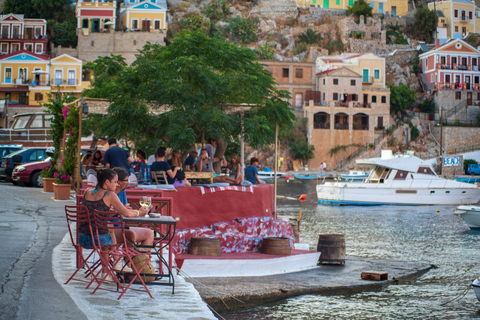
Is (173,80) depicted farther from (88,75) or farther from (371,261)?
(88,75)

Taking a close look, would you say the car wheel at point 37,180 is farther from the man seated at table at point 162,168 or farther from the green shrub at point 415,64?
the green shrub at point 415,64

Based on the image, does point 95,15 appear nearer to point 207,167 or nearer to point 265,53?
point 265,53

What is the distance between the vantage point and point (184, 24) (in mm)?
75938

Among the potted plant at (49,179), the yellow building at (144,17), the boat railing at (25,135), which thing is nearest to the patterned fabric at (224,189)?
the potted plant at (49,179)

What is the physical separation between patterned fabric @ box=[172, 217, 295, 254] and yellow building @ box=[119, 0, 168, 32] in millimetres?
58364

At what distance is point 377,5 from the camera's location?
93.3 meters

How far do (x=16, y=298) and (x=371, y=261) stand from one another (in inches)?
409

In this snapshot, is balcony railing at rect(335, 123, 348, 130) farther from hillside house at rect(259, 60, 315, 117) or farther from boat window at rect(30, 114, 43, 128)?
boat window at rect(30, 114, 43, 128)

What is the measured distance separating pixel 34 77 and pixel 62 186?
152 ft

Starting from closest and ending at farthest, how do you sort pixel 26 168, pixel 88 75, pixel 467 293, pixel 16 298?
pixel 16 298 → pixel 467 293 → pixel 26 168 → pixel 88 75

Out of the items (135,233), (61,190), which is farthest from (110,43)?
(135,233)

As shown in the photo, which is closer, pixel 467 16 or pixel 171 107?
pixel 171 107

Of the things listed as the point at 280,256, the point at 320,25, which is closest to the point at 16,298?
the point at 280,256

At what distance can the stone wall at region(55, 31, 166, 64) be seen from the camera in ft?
221
